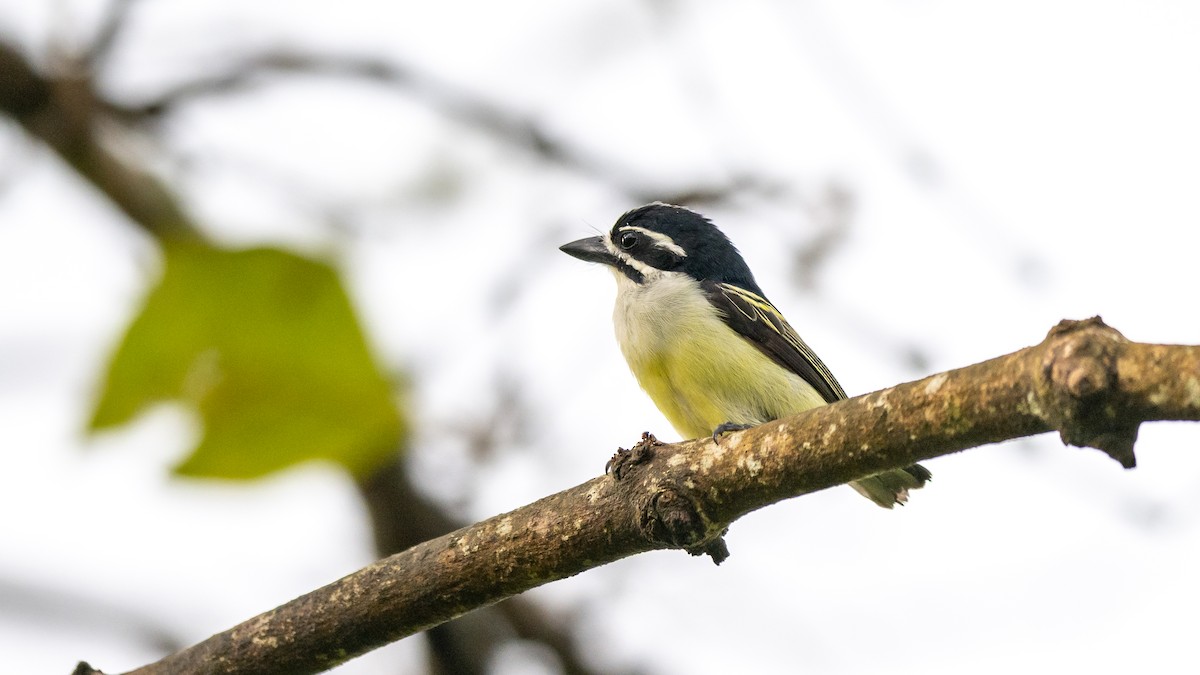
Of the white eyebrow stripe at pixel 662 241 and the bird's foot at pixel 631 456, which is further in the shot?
the white eyebrow stripe at pixel 662 241

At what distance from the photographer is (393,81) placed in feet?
19.0

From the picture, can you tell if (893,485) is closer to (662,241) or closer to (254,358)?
(662,241)

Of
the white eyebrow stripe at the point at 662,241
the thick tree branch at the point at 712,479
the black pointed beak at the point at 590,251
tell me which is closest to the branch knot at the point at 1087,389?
the thick tree branch at the point at 712,479

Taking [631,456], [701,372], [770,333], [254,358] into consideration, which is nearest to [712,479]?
[631,456]

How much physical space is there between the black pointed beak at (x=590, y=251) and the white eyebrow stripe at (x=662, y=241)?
0.16 m

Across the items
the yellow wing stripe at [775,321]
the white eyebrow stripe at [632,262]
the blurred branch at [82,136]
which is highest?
the blurred branch at [82,136]

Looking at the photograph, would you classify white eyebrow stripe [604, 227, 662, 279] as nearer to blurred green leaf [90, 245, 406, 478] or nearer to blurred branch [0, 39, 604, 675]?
blurred branch [0, 39, 604, 675]

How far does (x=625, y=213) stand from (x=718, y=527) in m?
3.54

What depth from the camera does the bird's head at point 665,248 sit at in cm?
634

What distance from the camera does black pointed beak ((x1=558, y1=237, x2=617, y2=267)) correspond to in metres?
6.47

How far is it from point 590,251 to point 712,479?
3.41 meters

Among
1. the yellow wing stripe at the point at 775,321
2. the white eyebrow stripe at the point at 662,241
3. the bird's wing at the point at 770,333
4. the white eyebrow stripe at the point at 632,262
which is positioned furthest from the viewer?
the white eyebrow stripe at the point at 662,241

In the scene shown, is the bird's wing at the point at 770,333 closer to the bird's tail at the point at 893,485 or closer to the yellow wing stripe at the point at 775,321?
the yellow wing stripe at the point at 775,321

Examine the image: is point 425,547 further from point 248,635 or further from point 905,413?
point 905,413
